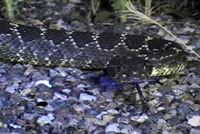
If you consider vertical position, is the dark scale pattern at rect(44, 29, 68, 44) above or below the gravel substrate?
above

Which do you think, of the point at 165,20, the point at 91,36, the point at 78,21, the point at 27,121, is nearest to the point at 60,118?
the point at 27,121

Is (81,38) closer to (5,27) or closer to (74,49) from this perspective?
(74,49)

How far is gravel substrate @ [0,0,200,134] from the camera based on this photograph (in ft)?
13.4

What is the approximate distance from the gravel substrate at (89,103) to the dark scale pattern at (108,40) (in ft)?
1.21

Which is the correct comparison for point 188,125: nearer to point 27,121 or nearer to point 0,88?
point 27,121

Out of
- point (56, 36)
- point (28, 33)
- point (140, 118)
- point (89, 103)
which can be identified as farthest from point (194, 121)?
point (28, 33)

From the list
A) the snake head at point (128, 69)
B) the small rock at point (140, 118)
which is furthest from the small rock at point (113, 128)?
the snake head at point (128, 69)

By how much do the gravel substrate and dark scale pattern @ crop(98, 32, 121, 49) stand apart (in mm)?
368

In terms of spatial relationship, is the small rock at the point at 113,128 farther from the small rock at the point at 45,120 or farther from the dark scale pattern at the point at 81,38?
the dark scale pattern at the point at 81,38

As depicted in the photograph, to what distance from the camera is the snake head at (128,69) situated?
448 centimetres

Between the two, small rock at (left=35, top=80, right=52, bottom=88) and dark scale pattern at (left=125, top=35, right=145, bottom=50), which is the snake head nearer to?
dark scale pattern at (left=125, top=35, right=145, bottom=50)

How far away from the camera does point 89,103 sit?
4492mm

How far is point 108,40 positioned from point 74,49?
411mm

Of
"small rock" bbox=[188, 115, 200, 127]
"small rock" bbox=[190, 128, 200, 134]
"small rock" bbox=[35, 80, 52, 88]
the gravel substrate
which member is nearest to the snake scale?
the gravel substrate
